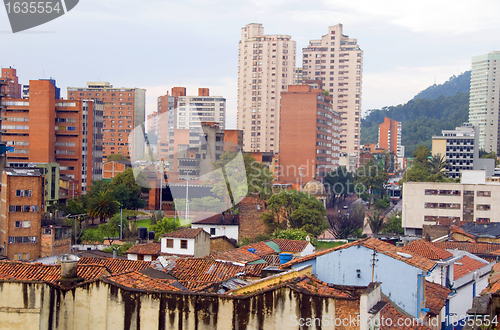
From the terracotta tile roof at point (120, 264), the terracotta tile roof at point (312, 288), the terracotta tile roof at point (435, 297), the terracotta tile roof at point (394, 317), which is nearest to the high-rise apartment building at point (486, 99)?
the terracotta tile roof at point (435, 297)

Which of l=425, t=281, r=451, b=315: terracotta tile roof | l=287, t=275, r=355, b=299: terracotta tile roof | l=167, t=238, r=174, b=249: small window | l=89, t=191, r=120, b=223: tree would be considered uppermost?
l=287, t=275, r=355, b=299: terracotta tile roof

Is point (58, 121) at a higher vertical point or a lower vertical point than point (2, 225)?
higher

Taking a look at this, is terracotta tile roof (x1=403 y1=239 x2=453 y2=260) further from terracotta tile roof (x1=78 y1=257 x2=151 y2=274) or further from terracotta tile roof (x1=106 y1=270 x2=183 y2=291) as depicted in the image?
terracotta tile roof (x1=106 y1=270 x2=183 y2=291)

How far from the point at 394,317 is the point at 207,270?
621cm

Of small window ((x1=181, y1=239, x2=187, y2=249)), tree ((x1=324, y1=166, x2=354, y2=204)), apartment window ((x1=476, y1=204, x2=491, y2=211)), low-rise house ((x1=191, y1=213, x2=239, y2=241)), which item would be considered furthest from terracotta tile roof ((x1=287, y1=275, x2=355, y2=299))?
tree ((x1=324, y1=166, x2=354, y2=204))

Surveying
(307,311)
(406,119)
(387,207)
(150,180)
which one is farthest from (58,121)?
(406,119)

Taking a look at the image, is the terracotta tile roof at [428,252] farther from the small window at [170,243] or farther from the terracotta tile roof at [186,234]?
the small window at [170,243]

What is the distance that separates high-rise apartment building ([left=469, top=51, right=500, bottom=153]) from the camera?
449ft

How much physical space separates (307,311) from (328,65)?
97315 millimetres

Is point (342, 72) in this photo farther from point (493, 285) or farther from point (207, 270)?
point (493, 285)

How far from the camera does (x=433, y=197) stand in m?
50.6

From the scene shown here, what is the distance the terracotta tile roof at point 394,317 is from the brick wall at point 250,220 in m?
27.6

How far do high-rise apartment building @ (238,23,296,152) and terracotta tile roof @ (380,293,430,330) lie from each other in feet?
279

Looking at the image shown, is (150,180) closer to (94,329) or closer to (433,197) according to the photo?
(433,197)
